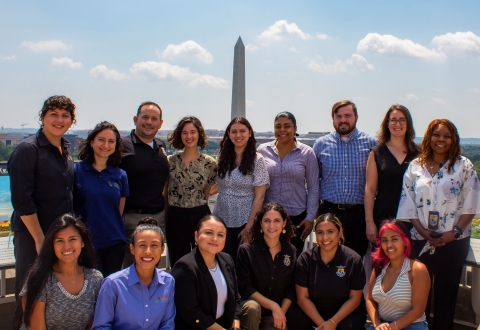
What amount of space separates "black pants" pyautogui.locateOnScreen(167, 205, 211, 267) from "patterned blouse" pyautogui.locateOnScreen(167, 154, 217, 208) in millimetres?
54

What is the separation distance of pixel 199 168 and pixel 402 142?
6.04ft

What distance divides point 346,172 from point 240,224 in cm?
110

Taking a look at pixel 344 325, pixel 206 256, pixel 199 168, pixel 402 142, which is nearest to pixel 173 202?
pixel 199 168

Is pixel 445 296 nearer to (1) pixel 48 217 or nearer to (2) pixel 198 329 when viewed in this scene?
(2) pixel 198 329

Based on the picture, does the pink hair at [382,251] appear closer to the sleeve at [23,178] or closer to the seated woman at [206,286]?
the seated woman at [206,286]

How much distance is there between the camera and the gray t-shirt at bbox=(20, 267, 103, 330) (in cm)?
277

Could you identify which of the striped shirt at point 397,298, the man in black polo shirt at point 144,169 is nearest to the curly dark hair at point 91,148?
the man in black polo shirt at point 144,169

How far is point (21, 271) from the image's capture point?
304cm

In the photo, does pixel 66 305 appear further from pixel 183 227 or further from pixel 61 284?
pixel 183 227

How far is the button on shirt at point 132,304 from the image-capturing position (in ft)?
9.02

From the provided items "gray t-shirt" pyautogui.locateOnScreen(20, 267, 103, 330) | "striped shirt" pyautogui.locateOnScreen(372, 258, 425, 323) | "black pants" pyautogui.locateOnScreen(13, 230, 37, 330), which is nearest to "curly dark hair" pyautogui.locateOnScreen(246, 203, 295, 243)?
"striped shirt" pyautogui.locateOnScreen(372, 258, 425, 323)

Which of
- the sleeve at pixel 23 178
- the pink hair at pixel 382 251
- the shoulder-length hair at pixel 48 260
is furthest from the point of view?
the pink hair at pixel 382 251

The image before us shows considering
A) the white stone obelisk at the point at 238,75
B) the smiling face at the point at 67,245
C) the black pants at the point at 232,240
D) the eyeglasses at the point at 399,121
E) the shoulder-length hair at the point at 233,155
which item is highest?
the white stone obelisk at the point at 238,75

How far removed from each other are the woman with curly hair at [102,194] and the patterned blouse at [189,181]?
0.58 metres
